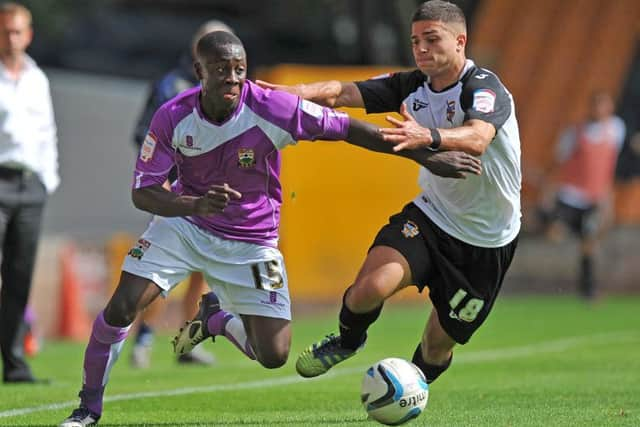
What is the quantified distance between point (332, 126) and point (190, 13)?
17.0 m

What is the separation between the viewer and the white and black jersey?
8.08 m

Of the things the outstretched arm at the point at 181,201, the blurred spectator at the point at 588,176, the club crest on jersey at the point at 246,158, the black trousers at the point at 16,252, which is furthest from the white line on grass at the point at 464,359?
the blurred spectator at the point at 588,176

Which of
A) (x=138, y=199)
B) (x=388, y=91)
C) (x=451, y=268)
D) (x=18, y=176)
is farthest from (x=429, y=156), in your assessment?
(x=18, y=176)

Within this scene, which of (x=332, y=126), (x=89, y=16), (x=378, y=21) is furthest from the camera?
(x=378, y=21)

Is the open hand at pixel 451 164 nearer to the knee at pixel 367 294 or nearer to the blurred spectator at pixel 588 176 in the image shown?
the knee at pixel 367 294

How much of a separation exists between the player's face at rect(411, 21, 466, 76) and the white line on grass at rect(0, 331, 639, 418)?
2974mm

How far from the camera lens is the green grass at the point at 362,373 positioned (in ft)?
26.9

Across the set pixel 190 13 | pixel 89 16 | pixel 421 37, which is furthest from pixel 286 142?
pixel 190 13

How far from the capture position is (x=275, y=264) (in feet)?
26.6

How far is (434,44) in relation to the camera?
26.3 ft

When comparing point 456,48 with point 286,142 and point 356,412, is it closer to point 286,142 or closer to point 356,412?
point 286,142

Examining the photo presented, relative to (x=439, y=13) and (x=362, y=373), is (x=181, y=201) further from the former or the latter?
(x=362, y=373)

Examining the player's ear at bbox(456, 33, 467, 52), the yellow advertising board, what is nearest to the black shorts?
the player's ear at bbox(456, 33, 467, 52)

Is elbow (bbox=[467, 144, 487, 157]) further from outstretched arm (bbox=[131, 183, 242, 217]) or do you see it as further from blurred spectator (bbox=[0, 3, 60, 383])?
blurred spectator (bbox=[0, 3, 60, 383])
